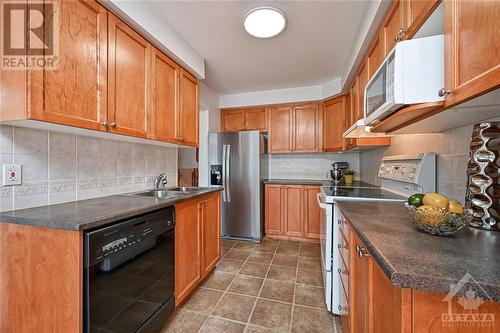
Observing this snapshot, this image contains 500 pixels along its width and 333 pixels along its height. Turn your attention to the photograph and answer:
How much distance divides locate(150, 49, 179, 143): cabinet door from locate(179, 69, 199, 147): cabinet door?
0.29 ft

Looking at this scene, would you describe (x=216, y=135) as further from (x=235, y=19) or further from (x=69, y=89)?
(x=69, y=89)

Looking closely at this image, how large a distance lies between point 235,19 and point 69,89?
137 centimetres

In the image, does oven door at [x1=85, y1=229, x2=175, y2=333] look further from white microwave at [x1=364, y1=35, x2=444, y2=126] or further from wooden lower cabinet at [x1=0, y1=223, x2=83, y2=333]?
white microwave at [x1=364, y1=35, x2=444, y2=126]

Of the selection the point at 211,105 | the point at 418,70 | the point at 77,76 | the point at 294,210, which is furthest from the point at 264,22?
the point at 294,210

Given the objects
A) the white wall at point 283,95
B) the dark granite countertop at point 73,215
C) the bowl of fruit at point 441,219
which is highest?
the white wall at point 283,95

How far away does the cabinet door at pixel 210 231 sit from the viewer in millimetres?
2047

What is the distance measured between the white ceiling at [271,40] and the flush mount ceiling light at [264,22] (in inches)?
1.7

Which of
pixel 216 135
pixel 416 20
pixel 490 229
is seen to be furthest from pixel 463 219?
pixel 216 135

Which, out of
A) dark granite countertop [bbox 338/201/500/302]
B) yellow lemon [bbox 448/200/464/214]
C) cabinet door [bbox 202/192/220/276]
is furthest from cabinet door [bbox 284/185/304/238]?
A: yellow lemon [bbox 448/200/464/214]

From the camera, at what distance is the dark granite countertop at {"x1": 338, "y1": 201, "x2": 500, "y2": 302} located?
510 millimetres

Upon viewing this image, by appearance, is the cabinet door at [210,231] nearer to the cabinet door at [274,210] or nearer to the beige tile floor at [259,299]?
the beige tile floor at [259,299]

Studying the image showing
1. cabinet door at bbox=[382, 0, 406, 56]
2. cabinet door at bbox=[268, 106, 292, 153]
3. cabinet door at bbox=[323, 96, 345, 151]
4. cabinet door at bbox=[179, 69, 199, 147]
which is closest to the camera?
cabinet door at bbox=[382, 0, 406, 56]

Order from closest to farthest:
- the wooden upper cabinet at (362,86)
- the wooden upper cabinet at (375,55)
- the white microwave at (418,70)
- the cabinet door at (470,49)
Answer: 1. the cabinet door at (470,49)
2. the white microwave at (418,70)
3. the wooden upper cabinet at (375,55)
4. the wooden upper cabinet at (362,86)

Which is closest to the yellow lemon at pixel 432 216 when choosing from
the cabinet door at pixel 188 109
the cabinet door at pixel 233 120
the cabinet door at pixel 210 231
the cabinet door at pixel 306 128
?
the cabinet door at pixel 210 231
